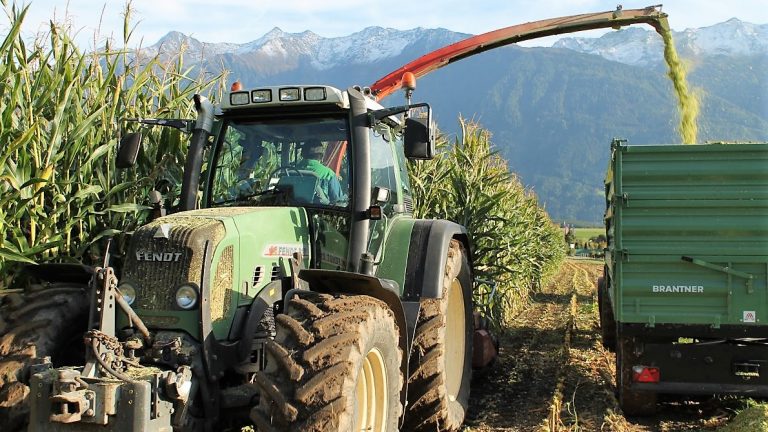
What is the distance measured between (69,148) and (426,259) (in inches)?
95.5

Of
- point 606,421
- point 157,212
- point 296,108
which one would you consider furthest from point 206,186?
point 606,421

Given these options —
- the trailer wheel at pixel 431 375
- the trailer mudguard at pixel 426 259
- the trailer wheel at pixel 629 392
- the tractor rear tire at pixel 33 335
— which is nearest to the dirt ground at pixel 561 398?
the trailer wheel at pixel 629 392

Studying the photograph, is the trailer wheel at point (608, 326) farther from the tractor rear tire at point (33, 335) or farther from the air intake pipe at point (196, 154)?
the tractor rear tire at point (33, 335)

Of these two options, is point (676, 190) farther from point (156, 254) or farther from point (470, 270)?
point (156, 254)

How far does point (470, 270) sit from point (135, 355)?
3.46 metres

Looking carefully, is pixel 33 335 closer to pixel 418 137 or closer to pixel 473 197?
pixel 418 137

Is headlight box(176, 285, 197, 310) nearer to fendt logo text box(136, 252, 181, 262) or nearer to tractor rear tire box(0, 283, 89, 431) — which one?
fendt logo text box(136, 252, 181, 262)

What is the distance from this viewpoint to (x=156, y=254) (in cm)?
360

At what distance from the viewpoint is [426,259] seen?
16.5 ft

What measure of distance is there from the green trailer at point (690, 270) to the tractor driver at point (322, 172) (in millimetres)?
2859

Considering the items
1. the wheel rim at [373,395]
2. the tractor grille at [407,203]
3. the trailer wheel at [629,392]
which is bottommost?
the trailer wheel at [629,392]

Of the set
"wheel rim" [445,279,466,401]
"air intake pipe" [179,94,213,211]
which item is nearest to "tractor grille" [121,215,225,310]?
"air intake pipe" [179,94,213,211]

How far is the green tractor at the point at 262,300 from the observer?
3.06 m

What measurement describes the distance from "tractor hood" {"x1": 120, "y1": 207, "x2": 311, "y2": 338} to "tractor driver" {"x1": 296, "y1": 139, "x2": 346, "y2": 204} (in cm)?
60
